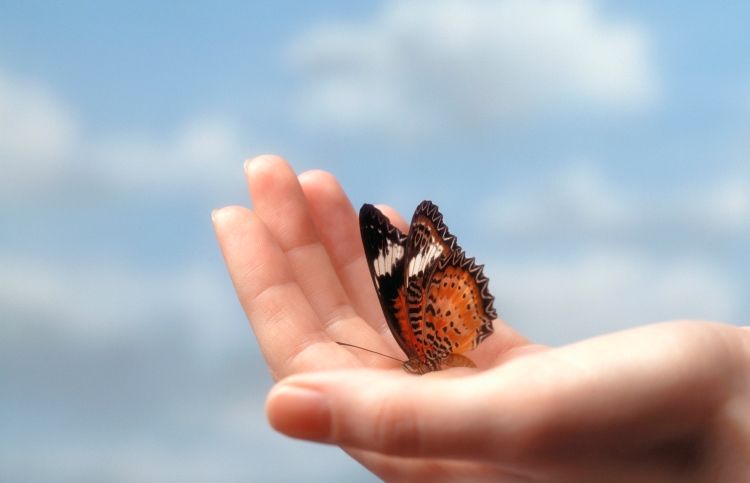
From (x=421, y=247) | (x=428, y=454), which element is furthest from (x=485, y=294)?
(x=428, y=454)

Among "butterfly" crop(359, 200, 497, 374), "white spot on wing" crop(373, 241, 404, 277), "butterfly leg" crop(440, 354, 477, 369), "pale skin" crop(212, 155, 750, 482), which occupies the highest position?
"white spot on wing" crop(373, 241, 404, 277)

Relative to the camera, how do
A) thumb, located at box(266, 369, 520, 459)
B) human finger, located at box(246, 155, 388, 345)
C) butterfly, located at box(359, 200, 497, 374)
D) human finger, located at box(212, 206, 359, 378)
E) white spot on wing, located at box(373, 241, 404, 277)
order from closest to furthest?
thumb, located at box(266, 369, 520, 459) → human finger, located at box(212, 206, 359, 378) → butterfly, located at box(359, 200, 497, 374) → white spot on wing, located at box(373, 241, 404, 277) → human finger, located at box(246, 155, 388, 345)

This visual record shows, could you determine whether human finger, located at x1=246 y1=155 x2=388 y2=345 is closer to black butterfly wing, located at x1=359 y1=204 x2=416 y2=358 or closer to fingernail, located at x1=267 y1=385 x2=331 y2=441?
black butterfly wing, located at x1=359 y1=204 x2=416 y2=358

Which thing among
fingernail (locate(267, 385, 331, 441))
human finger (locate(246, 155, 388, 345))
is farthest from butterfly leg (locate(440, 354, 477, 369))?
fingernail (locate(267, 385, 331, 441))

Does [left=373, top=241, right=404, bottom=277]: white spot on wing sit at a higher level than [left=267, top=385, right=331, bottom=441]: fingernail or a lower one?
higher

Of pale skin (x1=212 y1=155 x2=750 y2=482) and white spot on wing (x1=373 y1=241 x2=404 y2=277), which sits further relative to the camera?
white spot on wing (x1=373 y1=241 x2=404 y2=277)

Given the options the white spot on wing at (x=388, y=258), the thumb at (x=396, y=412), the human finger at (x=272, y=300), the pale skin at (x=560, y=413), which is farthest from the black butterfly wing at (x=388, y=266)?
the thumb at (x=396, y=412)
